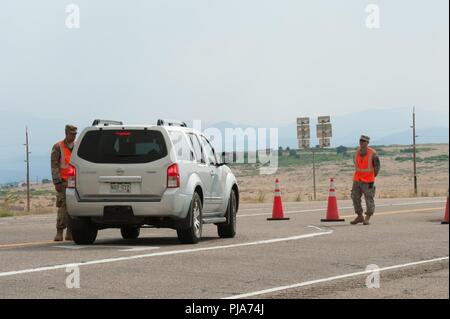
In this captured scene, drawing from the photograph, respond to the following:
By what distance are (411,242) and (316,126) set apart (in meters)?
37.1

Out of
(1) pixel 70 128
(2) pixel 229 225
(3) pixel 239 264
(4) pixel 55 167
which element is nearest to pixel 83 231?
(4) pixel 55 167

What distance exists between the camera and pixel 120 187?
17.2m

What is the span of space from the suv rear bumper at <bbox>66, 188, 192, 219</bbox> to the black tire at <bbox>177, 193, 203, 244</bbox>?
24cm

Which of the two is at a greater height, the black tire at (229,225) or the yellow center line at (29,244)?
the black tire at (229,225)

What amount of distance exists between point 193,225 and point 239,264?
3.36 m

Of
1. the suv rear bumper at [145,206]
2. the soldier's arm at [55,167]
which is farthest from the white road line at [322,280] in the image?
the soldier's arm at [55,167]

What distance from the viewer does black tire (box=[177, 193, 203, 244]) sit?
1747 centimetres

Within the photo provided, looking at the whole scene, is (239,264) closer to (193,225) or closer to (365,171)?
(193,225)

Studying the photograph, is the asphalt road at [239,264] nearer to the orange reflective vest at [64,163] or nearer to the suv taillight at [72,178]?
the suv taillight at [72,178]

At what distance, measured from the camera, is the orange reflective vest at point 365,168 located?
23.8m

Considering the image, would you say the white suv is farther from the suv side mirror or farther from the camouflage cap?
the suv side mirror

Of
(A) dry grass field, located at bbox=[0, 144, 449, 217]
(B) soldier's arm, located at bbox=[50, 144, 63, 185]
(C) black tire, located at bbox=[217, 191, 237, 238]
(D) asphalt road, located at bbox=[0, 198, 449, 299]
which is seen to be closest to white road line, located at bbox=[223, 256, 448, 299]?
(D) asphalt road, located at bbox=[0, 198, 449, 299]

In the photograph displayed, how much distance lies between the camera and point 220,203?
1922 centimetres

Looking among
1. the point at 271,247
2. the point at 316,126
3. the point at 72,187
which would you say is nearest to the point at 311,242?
the point at 271,247
